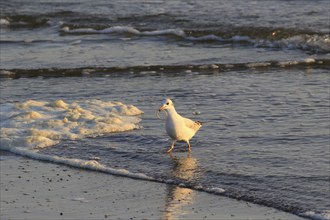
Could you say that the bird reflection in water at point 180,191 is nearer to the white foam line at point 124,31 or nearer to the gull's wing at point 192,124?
the gull's wing at point 192,124

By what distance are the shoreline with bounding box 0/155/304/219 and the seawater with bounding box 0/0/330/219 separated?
7.8 inches

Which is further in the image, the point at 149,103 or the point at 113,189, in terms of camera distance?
the point at 149,103

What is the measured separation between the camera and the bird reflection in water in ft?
25.2

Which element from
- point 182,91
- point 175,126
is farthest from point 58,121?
point 182,91

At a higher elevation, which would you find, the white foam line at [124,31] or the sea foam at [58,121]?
the white foam line at [124,31]

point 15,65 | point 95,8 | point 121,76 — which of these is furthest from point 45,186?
point 95,8

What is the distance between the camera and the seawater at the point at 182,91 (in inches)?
355

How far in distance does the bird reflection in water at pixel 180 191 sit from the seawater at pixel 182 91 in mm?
34

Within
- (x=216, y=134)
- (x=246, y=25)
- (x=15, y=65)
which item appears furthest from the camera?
(x=246, y=25)

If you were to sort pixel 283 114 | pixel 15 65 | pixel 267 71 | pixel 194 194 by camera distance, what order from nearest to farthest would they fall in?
pixel 194 194
pixel 283 114
pixel 267 71
pixel 15 65

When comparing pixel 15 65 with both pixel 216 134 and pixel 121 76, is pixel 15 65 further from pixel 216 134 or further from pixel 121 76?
pixel 216 134

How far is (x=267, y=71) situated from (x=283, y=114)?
10.5ft

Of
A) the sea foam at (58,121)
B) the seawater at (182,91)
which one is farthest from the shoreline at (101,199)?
the sea foam at (58,121)

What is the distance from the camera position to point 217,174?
347 inches
